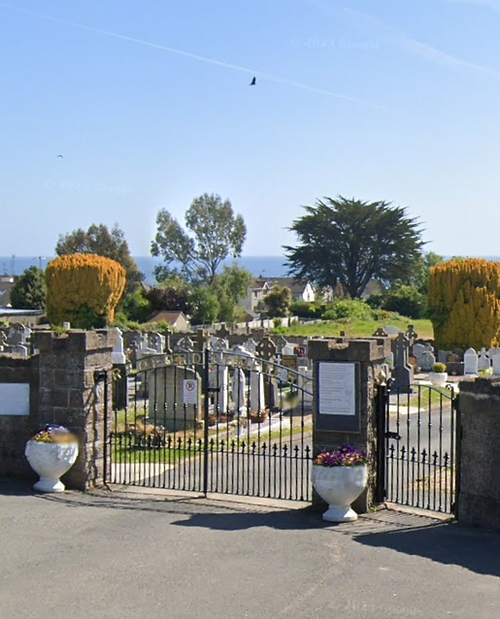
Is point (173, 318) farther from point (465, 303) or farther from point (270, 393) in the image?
point (270, 393)

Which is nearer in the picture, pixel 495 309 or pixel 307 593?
pixel 307 593

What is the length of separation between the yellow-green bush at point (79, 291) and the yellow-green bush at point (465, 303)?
18792 millimetres

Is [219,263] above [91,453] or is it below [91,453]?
above

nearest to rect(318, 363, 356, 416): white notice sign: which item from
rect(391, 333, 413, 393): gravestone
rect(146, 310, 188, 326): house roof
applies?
rect(391, 333, 413, 393): gravestone

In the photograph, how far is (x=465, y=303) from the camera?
3578 cm

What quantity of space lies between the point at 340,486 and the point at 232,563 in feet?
6.11

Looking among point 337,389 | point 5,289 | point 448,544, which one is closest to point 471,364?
point 337,389

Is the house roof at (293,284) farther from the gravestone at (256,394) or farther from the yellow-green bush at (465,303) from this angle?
the gravestone at (256,394)

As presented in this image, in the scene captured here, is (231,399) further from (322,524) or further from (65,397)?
(322,524)

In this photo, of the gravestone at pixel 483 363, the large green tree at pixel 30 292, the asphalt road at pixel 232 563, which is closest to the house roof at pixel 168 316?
the large green tree at pixel 30 292

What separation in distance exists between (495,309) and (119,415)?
21.5 m

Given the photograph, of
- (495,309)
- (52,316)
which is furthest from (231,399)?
(52,316)

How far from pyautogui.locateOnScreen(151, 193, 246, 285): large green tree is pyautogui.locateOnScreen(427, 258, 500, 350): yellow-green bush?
148ft

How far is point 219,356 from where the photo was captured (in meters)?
21.7
